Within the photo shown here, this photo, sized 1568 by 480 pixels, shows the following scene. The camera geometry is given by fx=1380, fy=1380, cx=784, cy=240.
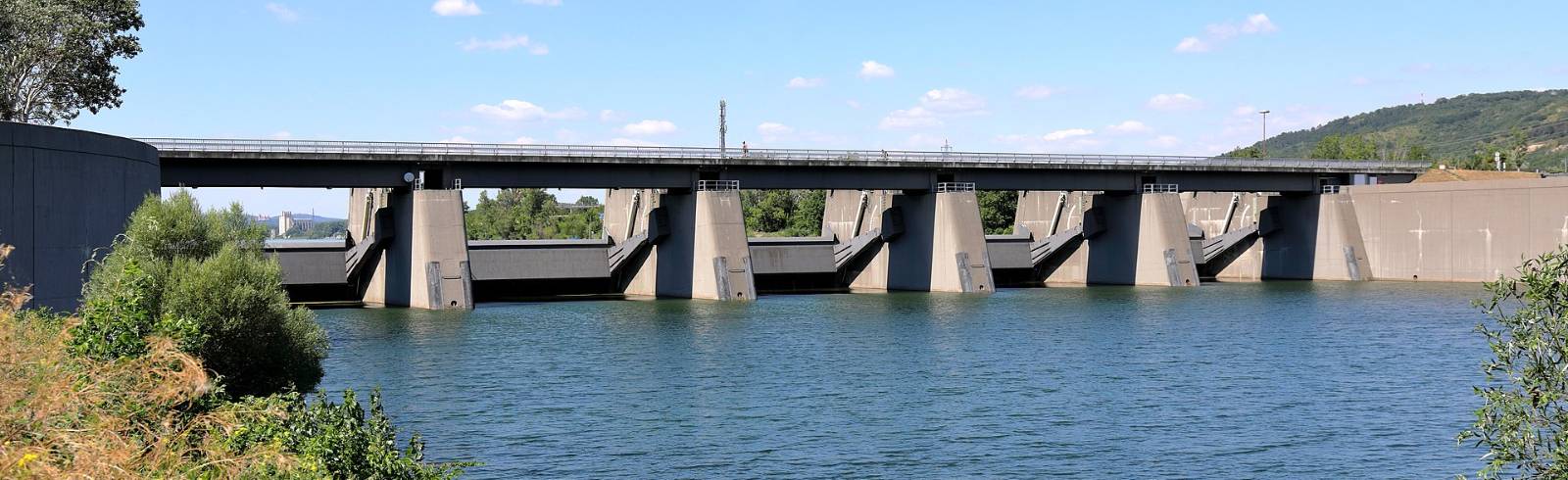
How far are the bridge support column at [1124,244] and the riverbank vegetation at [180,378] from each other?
2474 inches

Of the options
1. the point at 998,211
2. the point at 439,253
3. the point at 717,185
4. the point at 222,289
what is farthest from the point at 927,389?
the point at 998,211

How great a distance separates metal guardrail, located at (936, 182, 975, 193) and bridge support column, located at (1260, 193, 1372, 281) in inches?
1089

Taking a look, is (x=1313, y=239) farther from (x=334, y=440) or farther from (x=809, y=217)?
(x=334, y=440)

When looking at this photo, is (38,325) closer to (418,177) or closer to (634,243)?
(418,177)

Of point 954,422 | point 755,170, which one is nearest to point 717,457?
point 954,422

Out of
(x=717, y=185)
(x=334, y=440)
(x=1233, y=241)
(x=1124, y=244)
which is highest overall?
(x=717, y=185)

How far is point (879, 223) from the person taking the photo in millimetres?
85938

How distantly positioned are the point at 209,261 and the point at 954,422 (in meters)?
16.9

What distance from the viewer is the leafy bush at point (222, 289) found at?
2750 cm

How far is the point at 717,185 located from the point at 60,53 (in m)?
30.9

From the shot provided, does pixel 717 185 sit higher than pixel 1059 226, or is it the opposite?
pixel 717 185

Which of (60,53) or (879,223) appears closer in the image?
(60,53)

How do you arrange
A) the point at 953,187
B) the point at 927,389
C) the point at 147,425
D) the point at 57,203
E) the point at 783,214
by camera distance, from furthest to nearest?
the point at 783,214, the point at 953,187, the point at 927,389, the point at 57,203, the point at 147,425

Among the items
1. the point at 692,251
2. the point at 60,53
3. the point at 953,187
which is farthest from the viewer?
the point at 953,187
